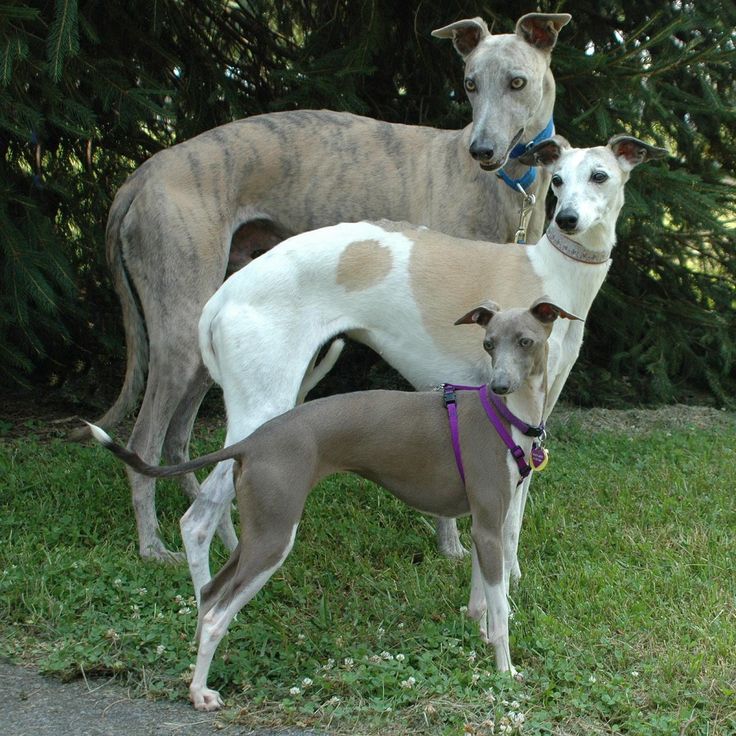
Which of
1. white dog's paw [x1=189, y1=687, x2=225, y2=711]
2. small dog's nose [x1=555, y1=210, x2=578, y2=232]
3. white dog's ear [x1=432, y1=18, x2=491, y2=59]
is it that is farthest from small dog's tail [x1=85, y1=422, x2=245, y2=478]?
white dog's ear [x1=432, y1=18, x2=491, y2=59]

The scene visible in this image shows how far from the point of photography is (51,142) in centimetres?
717

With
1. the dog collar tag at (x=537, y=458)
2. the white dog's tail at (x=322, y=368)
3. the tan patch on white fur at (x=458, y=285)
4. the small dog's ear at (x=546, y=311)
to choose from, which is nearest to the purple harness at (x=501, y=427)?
the dog collar tag at (x=537, y=458)

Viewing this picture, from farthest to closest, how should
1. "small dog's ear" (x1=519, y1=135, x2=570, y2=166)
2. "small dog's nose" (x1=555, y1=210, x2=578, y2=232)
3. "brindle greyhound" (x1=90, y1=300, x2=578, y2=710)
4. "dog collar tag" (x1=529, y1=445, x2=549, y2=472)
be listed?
"small dog's ear" (x1=519, y1=135, x2=570, y2=166), "small dog's nose" (x1=555, y1=210, x2=578, y2=232), "dog collar tag" (x1=529, y1=445, x2=549, y2=472), "brindle greyhound" (x1=90, y1=300, x2=578, y2=710)

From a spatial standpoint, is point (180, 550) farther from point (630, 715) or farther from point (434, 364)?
point (630, 715)

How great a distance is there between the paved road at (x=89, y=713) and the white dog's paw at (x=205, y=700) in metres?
0.03

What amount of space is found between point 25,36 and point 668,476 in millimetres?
4685

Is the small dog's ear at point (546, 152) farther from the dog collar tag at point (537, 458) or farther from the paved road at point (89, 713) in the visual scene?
the paved road at point (89, 713)

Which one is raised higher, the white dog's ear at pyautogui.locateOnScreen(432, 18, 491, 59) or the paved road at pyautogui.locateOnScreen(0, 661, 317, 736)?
the white dog's ear at pyautogui.locateOnScreen(432, 18, 491, 59)

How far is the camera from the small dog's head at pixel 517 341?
373cm

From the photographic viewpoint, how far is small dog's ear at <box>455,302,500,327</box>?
3939mm

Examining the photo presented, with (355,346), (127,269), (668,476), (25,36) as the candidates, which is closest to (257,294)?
(127,269)

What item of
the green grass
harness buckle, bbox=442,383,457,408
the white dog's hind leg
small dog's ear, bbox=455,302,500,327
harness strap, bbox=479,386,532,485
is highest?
small dog's ear, bbox=455,302,500,327

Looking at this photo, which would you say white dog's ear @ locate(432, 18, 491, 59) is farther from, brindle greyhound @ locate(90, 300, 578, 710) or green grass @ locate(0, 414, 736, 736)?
green grass @ locate(0, 414, 736, 736)

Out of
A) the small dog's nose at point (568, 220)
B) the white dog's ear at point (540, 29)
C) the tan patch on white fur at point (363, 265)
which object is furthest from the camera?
the white dog's ear at point (540, 29)
